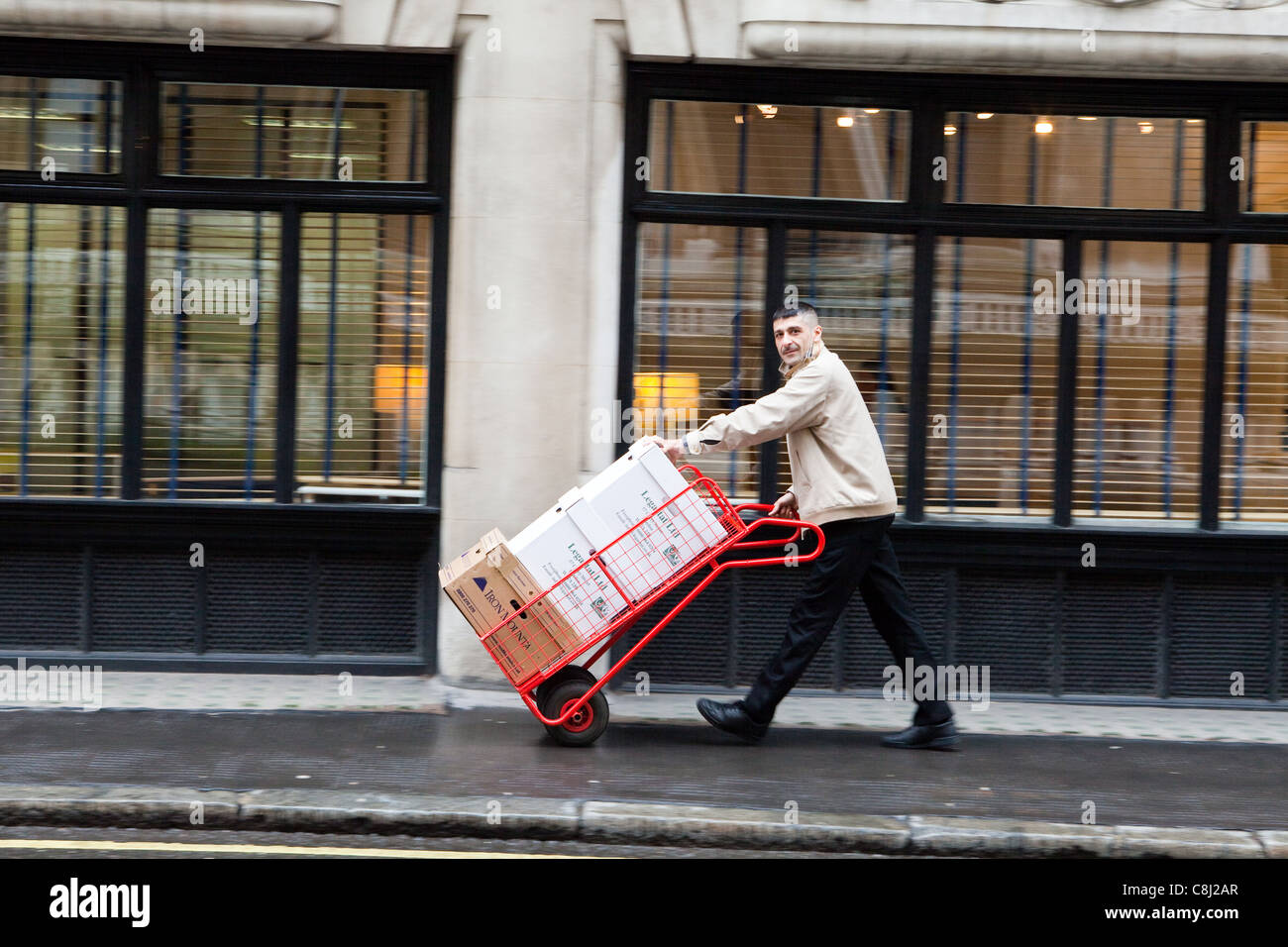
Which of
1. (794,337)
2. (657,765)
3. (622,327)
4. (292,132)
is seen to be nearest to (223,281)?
(292,132)

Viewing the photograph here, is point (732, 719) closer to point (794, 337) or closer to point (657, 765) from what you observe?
point (657, 765)

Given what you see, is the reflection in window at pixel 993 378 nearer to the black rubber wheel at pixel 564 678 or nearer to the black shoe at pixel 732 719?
the black shoe at pixel 732 719

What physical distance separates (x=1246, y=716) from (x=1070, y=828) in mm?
3301

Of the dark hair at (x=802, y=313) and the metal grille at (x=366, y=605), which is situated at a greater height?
the dark hair at (x=802, y=313)

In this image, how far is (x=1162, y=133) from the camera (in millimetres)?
9031

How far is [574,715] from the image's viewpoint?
24.3 feet

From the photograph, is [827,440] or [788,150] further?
[788,150]

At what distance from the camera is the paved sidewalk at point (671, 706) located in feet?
27.0

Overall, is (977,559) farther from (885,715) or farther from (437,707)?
(437,707)

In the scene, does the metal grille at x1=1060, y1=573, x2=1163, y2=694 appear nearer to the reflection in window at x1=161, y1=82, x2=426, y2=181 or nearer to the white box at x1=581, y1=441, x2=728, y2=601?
the white box at x1=581, y1=441, x2=728, y2=601

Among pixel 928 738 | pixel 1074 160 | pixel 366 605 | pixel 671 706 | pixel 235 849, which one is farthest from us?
pixel 1074 160

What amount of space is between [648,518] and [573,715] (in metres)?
1.16

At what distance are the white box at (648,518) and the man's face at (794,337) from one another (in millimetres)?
879

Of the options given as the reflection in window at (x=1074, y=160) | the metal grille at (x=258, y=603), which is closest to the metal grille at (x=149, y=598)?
the metal grille at (x=258, y=603)
